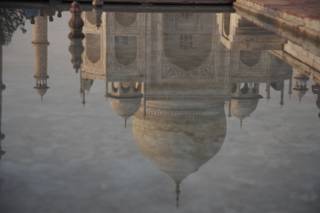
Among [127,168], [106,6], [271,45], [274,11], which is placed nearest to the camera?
[127,168]

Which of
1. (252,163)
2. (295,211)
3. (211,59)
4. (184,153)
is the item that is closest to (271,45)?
(211,59)

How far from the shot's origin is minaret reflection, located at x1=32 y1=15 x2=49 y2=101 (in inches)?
327

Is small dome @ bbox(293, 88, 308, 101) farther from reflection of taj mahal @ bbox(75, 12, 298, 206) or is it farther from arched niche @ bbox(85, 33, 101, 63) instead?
arched niche @ bbox(85, 33, 101, 63)

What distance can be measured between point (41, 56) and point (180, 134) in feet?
14.4

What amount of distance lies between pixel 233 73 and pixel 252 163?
337 inches

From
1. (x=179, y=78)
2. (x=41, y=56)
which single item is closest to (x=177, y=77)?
(x=179, y=78)

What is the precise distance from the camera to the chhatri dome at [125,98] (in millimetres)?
7316

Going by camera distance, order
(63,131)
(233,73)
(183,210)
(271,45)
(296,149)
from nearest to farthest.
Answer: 1. (183,210)
2. (296,149)
3. (63,131)
4. (271,45)
5. (233,73)

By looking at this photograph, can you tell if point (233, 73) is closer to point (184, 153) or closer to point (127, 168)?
point (184, 153)

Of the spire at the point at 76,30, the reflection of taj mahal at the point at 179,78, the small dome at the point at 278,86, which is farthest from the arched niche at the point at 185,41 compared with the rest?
the small dome at the point at 278,86

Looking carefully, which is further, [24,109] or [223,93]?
[223,93]

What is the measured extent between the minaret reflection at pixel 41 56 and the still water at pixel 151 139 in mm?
39

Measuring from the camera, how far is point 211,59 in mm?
11766

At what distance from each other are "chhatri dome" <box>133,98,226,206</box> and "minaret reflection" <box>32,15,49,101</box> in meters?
1.17
